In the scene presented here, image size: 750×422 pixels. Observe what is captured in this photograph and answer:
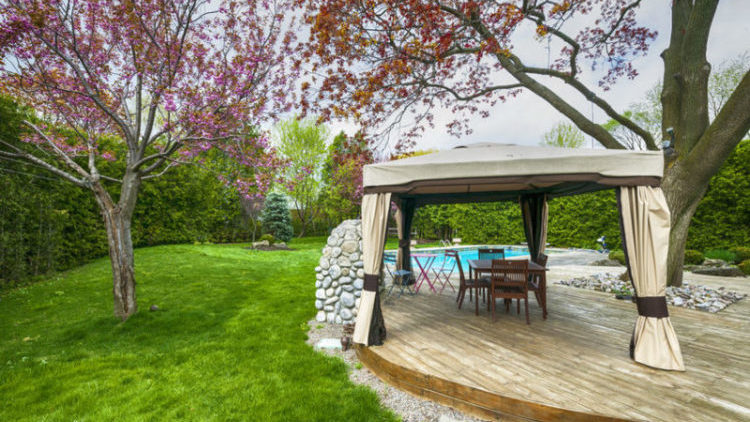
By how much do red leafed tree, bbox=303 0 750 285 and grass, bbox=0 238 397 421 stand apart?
4296 mm

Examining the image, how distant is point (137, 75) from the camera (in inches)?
186

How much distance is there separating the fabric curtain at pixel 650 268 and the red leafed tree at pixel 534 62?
3.11 metres

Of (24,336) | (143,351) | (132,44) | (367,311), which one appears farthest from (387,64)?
(24,336)

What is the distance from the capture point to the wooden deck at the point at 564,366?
2.09 meters

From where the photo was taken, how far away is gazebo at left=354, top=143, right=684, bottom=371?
2641mm

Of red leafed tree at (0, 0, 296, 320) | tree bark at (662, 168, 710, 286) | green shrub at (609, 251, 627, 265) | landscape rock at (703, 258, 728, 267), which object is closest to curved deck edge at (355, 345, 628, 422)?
red leafed tree at (0, 0, 296, 320)

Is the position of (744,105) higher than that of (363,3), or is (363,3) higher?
(363,3)

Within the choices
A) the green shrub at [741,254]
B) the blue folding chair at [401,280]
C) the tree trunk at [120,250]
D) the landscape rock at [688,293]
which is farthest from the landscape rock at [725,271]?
the tree trunk at [120,250]

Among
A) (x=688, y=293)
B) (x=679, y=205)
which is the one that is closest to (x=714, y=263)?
(x=688, y=293)

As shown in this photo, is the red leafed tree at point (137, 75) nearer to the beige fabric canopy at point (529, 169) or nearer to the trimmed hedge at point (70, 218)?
the trimmed hedge at point (70, 218)

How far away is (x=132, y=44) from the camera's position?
449 centimetres

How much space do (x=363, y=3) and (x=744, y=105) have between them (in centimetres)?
575

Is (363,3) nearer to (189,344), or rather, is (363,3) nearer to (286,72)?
(286,72)

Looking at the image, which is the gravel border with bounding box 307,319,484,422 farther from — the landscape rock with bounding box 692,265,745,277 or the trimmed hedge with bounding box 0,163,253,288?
the landscape rock with bounding box 692,265,745,277
